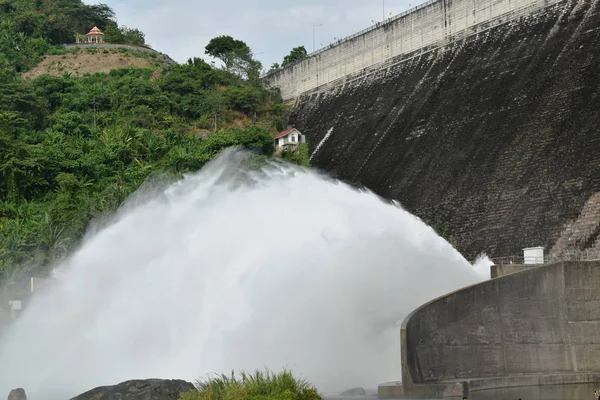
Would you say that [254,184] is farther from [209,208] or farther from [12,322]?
[12,322]

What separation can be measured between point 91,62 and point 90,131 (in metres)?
17.2

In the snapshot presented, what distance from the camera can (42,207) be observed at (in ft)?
171

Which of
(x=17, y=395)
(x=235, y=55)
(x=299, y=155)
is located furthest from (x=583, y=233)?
(x=235, y=55)

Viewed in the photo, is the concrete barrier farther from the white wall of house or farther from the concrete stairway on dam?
the white wall of house

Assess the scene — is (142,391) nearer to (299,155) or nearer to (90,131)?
(299,155)

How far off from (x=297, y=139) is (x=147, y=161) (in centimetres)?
985

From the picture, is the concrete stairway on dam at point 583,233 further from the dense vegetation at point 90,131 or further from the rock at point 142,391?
the dense vegetation at point 90,131

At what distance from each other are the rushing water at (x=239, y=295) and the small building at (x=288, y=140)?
34191 mm

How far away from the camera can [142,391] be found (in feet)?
68.5

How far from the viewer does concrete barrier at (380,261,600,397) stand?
931 inches

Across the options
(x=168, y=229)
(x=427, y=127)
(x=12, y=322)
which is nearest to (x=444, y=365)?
(x=168, y=229)

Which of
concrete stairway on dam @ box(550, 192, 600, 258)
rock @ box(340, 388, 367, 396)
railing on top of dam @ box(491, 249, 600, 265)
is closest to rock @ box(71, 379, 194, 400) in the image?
rock @ box(340, 388, 367, 396)

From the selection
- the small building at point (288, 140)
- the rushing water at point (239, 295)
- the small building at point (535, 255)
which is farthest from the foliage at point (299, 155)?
the rushing water at point (239, 295)

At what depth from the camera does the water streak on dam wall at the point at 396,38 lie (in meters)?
54.3
